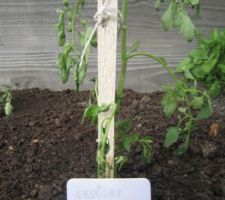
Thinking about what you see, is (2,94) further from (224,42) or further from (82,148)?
(224,42)

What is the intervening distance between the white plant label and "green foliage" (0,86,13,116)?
71cm

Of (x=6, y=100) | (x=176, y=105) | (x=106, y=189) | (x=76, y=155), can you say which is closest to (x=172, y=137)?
(x=176, y=105)

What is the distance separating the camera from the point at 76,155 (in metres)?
1.42

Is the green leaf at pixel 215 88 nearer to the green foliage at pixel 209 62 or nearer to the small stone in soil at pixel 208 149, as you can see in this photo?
the green foliage at pixel 209 62

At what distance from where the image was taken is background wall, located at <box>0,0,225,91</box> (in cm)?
182

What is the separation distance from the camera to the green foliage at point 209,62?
1776 mm

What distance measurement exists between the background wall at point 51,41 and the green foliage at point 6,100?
0.09m

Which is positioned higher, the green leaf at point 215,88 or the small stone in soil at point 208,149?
the green leaf at point 215,88

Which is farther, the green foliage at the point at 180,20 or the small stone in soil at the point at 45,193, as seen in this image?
the small stone in soil at the point at 45,193

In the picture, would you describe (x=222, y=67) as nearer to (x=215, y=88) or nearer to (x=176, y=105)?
(x=215, y=88)

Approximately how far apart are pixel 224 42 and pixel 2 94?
0.92 metres

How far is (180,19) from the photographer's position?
108 centimetres

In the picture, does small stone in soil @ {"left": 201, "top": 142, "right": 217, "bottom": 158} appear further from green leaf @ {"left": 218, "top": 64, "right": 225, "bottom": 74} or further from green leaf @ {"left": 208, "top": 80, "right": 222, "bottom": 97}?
green leaf @ {"left": 218, "top": 64, "right": 225, "bottom": 74}

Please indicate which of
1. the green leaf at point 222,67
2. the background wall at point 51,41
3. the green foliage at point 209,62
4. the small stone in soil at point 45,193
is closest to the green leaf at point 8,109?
the background wall at point 51,41
